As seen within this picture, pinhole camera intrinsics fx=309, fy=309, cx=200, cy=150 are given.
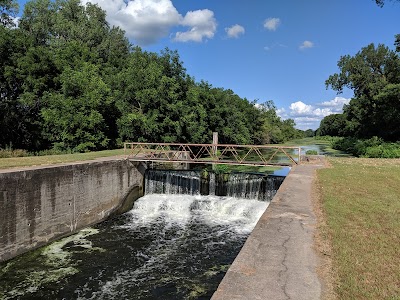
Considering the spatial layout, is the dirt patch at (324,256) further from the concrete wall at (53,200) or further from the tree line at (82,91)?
the tree line at (82,91)

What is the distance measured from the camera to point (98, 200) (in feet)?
52.8

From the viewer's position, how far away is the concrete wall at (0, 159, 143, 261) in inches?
438

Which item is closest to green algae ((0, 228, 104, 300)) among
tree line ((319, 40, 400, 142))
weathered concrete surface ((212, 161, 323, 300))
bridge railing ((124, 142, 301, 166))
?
weathered concrete surface ((212, 161, 323, 300))

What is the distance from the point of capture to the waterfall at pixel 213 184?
1833cm

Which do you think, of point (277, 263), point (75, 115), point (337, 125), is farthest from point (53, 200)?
point (337, 125)

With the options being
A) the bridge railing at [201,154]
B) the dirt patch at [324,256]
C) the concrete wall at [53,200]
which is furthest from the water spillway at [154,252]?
the dirt patch at [324,256]

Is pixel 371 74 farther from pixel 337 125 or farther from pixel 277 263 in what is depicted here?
pixel 337 125

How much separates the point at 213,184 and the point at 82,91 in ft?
46.6

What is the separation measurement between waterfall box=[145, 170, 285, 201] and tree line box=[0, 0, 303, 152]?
7.51 meters

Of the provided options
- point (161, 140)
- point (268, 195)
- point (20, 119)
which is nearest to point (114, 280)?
point (268, 195)

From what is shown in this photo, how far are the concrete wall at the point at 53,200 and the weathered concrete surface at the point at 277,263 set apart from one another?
362 inches

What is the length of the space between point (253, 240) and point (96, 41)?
42.5 m

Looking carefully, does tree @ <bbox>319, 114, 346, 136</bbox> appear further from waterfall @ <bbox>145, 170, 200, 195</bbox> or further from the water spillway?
the water spillway

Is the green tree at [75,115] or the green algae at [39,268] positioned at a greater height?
the green tree at [75,115]
